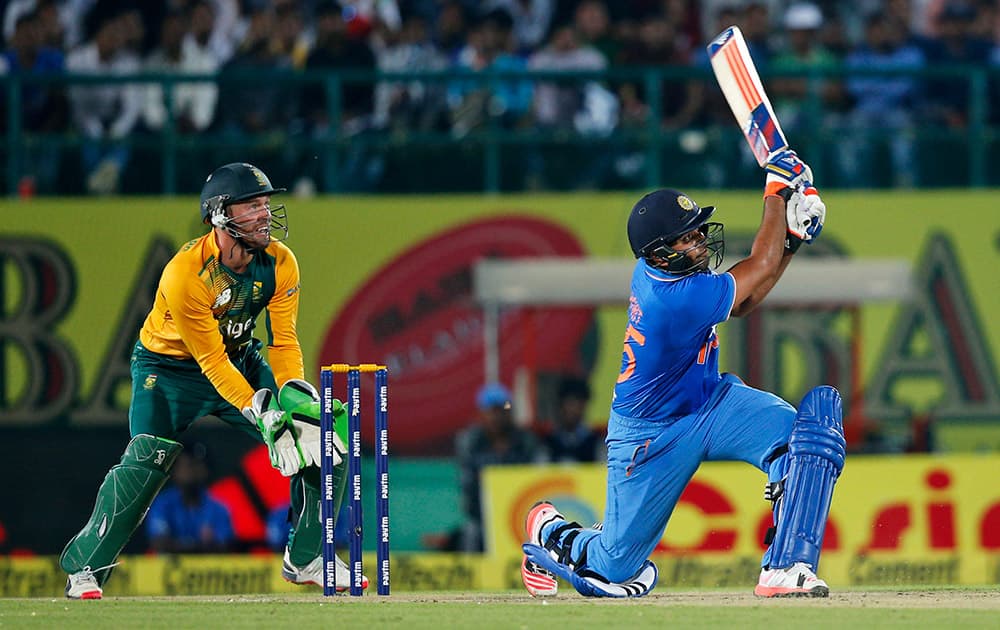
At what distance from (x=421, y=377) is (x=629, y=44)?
9.66 ft

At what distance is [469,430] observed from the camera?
43.4ft

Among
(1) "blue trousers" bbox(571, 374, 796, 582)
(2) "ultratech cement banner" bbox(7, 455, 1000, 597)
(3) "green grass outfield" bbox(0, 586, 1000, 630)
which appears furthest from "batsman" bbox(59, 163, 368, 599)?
(2) "ultratech cement banner" bbox(7, 455, 1000, 597)

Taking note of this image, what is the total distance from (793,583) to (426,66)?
289 inches

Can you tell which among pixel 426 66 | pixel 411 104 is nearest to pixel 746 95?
pixel 411 104

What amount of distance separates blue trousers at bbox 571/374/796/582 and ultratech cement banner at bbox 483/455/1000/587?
4323mm

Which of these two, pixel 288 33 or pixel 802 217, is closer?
pixel 802 217

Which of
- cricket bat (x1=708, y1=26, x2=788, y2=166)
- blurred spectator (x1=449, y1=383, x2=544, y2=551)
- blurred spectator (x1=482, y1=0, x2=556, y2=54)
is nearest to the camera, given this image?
cricket bat (x1=708, y1=26, x2=788, y2=166)

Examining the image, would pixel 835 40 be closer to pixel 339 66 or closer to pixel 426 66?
pixel 426 66

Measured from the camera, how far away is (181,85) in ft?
45.1

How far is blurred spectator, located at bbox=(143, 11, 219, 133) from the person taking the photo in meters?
13.7

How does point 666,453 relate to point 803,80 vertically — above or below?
below

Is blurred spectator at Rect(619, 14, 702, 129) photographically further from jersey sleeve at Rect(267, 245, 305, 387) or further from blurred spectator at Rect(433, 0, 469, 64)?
jersey sleeve at Rect(267, 245, 305, 387)

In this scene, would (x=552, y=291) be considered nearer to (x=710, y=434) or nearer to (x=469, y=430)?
(x=469, y=430)

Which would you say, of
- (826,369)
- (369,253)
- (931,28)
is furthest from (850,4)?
(369,253)
